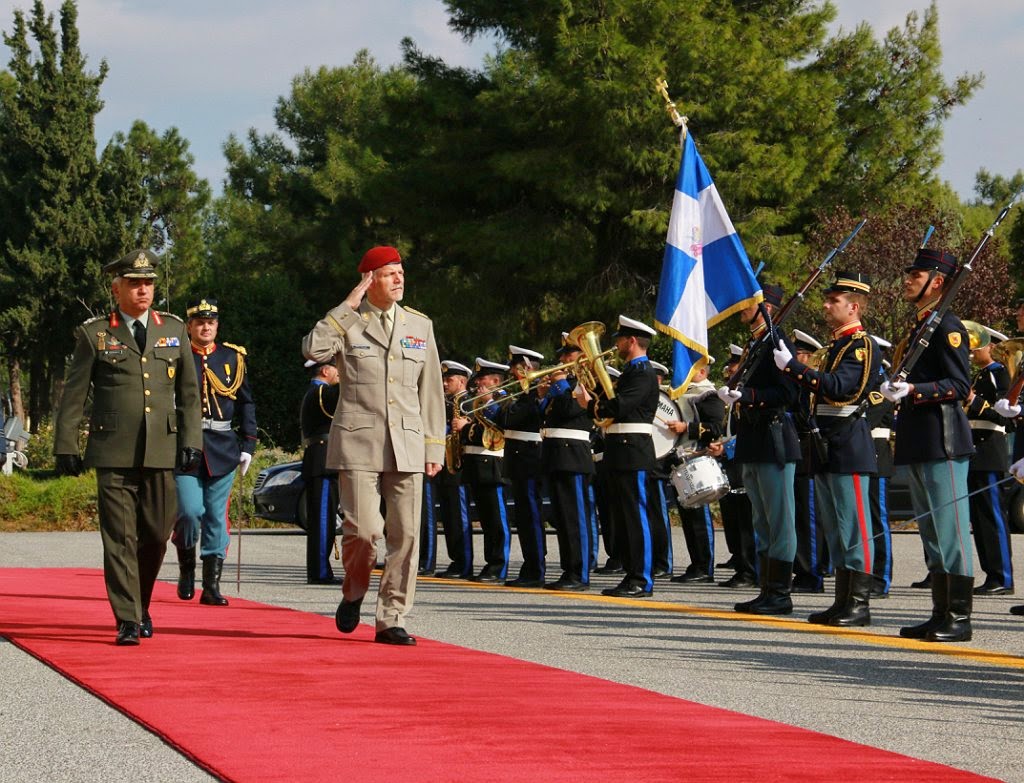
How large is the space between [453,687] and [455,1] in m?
30.4

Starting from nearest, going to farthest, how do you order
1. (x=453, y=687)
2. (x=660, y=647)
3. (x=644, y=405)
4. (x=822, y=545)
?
(x=453, y=687) < (x=660, y=647) < (x=644, y=405) < (x=822, y=545)

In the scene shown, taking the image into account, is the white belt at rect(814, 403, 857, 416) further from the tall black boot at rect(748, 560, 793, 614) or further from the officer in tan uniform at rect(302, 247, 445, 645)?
the officer in tan uniform at rect(302, 247, 445, 645)

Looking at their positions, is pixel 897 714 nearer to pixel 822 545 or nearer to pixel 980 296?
pixel 822 545

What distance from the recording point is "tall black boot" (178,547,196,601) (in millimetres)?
11797

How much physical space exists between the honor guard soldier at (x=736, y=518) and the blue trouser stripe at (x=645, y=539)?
4.36ft

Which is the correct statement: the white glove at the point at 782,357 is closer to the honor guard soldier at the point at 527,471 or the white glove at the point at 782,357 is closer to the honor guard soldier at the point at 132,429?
the honor guard soldier at the point at 132,429

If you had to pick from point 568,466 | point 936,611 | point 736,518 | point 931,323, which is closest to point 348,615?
point 936,611

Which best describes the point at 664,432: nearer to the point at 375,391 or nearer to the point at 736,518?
the point at 736,518

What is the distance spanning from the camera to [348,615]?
30.2 feet

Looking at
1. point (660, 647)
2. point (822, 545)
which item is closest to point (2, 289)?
point (822, 545)

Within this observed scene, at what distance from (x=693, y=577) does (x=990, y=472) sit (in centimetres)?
275

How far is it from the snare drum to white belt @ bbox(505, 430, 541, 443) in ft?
5.02

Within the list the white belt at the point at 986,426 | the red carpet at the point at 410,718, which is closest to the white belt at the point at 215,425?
the red carpet at the point at 410,718

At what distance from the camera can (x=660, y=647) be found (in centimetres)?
907
